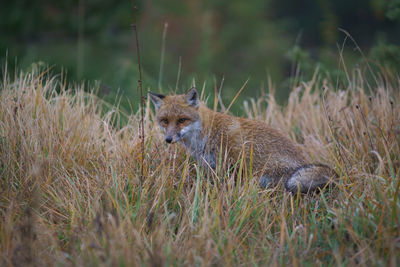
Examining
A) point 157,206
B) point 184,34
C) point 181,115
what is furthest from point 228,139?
point 184,34

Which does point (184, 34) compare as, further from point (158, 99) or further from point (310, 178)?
point (310, 178)

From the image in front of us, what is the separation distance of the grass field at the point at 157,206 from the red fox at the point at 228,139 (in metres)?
0.20

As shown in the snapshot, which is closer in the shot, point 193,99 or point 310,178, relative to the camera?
point 310,178

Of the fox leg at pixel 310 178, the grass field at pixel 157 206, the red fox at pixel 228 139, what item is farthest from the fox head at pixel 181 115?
the fox leg at pixel 310 178

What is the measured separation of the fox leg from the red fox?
0.07 feet

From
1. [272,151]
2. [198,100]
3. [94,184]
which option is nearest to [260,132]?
[272,151]

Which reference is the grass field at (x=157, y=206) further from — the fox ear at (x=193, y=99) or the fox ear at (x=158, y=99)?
the fox ear at (x=193, y=99)

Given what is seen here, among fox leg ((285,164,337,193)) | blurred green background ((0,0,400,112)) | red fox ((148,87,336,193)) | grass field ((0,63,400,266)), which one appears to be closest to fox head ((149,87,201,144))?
red fox ((148,87,336,193))

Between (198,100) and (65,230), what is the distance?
2.37 m

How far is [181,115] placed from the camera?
15.1 ft

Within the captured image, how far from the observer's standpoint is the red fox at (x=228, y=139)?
4.32 metres

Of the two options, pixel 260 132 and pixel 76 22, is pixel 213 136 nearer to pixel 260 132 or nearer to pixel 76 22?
pixel 260 132

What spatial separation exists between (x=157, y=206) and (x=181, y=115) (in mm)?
1529

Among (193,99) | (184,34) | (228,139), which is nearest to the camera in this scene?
(228,139)
